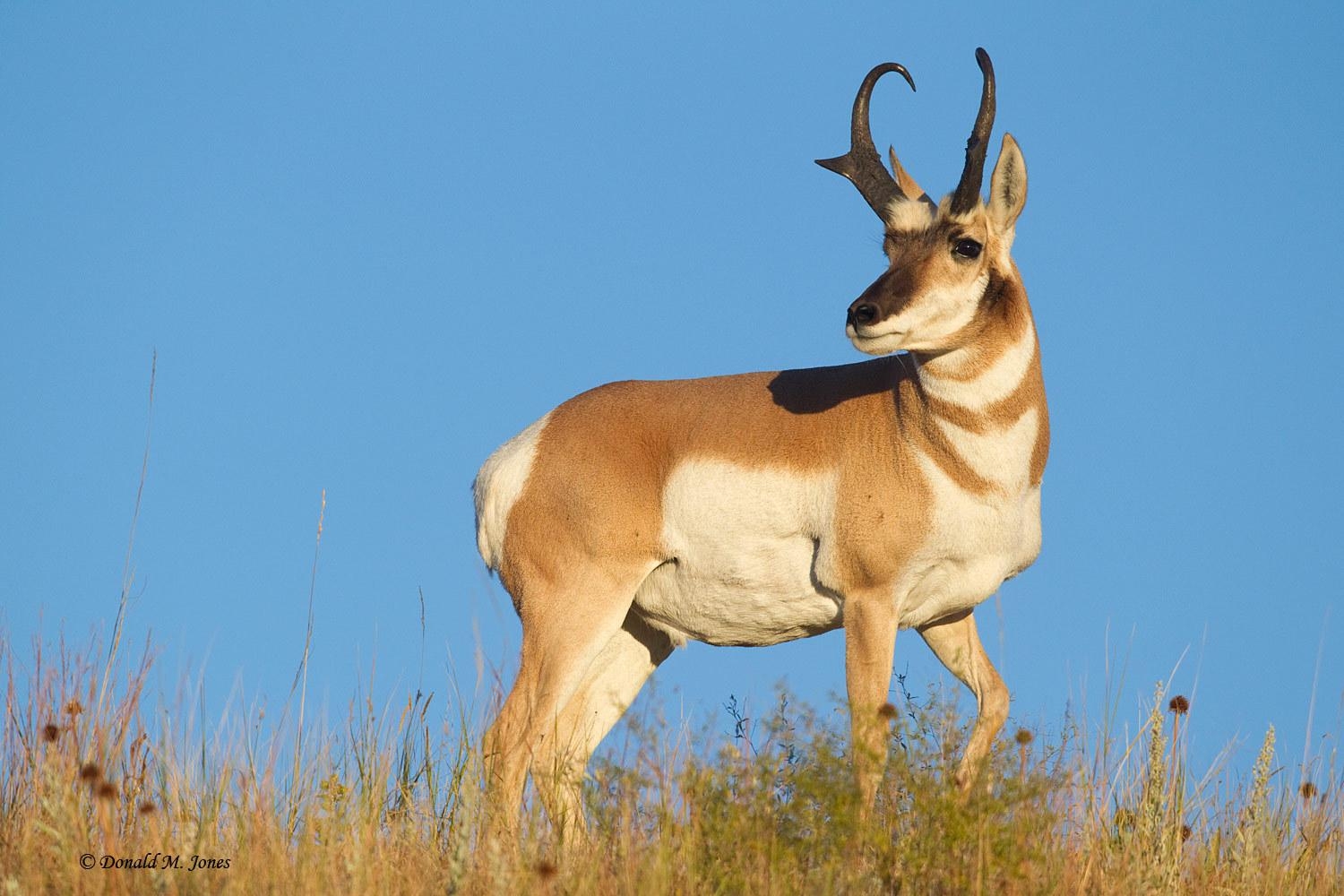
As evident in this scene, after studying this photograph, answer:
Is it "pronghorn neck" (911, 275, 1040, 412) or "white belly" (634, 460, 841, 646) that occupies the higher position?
"pronghorn neck" (911, 275, 1040, 412)

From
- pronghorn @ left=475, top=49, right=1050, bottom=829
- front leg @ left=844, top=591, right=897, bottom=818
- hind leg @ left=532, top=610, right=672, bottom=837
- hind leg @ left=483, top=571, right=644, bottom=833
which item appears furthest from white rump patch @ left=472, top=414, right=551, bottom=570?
front leg @ left=844, top=591, right=897, bottom=818

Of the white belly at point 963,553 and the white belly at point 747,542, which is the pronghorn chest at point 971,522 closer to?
the white belly at point 963,553

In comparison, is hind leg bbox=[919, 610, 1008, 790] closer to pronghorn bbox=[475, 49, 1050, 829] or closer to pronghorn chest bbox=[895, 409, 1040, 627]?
pronghorn bbox=[475, 49, 1050, 829]

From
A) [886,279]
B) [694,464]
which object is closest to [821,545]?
[694,464]

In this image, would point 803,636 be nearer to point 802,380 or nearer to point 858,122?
point 802,380

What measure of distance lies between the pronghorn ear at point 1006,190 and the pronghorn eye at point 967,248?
0.25 m

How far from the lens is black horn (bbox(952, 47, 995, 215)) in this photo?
750 cm

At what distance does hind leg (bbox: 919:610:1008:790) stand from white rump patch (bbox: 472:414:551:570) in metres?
2.47

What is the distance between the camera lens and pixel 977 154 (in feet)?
24.7

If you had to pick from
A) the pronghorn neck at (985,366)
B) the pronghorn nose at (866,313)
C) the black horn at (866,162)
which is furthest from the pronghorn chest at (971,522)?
the black horn at (866,162)

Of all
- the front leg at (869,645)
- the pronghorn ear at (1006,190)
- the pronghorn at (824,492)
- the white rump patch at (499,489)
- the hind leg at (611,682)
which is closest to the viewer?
the front leg at (869,645)

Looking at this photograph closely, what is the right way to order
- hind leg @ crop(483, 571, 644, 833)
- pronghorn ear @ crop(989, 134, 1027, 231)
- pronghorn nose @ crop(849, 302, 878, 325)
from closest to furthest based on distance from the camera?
pronghorn nose @ crop(849, 302, 878, 325)
pronghorn ear @ crop(989, 134, 1027, 231)
hind leg @ crop(483, 571, 644, 833)

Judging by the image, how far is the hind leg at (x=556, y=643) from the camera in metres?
7.73

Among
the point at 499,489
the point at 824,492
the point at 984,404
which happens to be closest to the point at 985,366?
the point at 984,404
